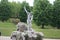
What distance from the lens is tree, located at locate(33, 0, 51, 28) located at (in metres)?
28.8

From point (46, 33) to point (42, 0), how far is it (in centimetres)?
740

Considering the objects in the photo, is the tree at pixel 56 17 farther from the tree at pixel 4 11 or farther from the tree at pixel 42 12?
the tree at pixel 4 11

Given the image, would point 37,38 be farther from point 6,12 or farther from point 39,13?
point 6,12

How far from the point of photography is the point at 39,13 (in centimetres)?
2927

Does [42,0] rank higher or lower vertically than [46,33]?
higher

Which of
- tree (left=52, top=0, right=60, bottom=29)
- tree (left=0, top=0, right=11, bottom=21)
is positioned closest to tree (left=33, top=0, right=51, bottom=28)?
tree (left=52, top=0, right=60, bottom=29)

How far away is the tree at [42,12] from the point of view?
1135 inches

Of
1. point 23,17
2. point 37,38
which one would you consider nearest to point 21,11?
point 23,17

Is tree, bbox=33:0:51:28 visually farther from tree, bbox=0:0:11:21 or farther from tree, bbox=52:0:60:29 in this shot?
tree, bbox=0:0:11:21

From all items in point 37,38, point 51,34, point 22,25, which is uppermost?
point 22,25

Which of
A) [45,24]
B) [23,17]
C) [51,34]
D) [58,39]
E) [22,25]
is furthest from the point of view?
[23,17]

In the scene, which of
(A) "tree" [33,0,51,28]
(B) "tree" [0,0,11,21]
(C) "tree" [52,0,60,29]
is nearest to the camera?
(C) "tree" [52,0,60,29]

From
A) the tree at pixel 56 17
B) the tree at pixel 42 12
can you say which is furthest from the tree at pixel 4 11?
the tree at pixel 56 17

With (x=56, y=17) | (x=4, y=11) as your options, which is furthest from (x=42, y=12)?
(x=4, y=11)
